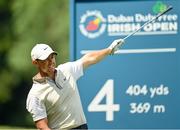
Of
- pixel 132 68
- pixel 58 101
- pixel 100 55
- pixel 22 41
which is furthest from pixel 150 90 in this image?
pixel 22 41

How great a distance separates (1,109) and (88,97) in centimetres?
1677

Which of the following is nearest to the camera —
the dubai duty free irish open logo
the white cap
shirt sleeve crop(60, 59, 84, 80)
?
the white cap

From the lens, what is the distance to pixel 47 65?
761 centimetres

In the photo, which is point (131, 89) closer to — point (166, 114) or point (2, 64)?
point (166, 114)

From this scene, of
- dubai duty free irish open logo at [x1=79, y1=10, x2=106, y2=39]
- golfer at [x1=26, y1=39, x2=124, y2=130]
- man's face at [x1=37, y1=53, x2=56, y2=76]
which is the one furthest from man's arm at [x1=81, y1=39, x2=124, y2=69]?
dubai duty free irish open logo at [x1=79, y1=10, x2=106, y2=39]

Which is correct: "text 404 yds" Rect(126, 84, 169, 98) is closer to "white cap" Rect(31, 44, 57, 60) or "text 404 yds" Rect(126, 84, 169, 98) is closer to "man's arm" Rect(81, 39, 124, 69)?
"man's arm" Rect(81, 39, 124, 69)

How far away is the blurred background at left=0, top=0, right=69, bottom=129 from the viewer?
74.3 feet

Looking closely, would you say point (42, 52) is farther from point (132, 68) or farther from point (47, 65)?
point (132, 68)

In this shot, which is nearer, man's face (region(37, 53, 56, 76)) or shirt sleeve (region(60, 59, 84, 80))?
man's face (region(37, 53, 56, 76))

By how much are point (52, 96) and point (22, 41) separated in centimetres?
1612

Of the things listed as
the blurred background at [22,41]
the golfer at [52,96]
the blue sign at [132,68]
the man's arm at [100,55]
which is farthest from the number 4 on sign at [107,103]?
the blurred background at [22,41]

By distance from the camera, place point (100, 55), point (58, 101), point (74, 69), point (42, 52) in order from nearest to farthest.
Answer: point (42, 52)
point (58, 101)
point (74, 69)
point (100, 55)

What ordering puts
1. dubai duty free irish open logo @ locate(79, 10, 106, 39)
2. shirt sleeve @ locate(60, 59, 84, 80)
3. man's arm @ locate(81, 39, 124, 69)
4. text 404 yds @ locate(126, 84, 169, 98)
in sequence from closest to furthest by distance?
shirt sleeve @ locate(60, 59, 84, 80), man's arm @ locate(81, 39, 124, 69), text 404 yds @ locate(126, 84, 169, 98), dubai duty free irish open logo @ locate(79, 10, 106, 39)

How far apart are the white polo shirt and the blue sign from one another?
1.65m
